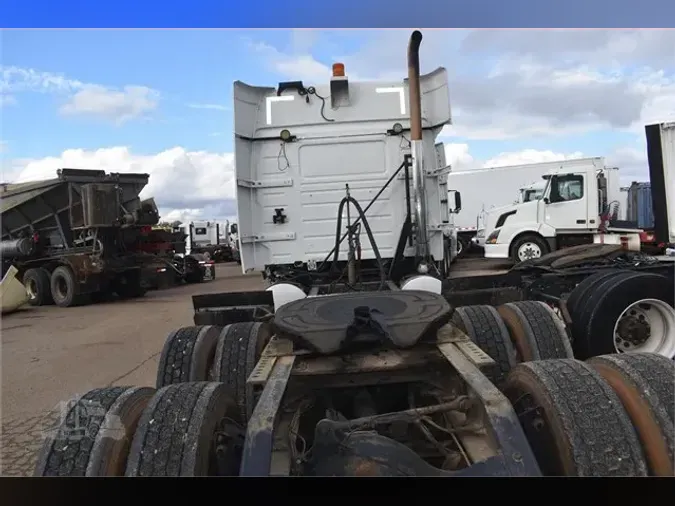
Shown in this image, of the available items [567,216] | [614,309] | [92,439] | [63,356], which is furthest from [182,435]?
[567,216]

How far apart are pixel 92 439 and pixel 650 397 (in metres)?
2.15

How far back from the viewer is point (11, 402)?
5328 millimetres

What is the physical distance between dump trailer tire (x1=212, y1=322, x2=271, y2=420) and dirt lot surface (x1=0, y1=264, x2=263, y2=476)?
38.5 inches

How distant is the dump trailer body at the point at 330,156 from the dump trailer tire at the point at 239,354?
2538 millimetres

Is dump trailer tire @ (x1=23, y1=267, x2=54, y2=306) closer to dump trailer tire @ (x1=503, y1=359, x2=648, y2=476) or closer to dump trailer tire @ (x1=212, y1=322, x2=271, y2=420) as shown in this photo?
dump trailer tire @ (x1=212, y1=322, x2=271, y2=420)

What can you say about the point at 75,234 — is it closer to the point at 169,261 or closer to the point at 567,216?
the point at 169,261

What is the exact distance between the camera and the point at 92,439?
2.13 meters

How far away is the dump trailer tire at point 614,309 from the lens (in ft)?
13.9

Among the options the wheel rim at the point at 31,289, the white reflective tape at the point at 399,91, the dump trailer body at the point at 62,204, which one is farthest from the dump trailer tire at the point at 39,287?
the white reflective tape at the point at 399,91

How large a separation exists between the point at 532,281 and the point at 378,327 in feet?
10.7

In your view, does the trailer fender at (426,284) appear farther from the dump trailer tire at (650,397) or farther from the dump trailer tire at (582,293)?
the dump trailer tire at (650,397)

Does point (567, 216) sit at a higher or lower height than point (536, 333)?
higher
